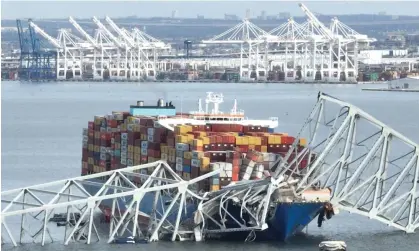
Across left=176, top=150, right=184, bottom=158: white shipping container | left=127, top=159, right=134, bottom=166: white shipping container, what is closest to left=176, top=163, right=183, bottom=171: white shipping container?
left=176, top=150, right=184, bottom=158: white shipping container

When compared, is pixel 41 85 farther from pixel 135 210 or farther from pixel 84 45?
Answer: pixel 135 210

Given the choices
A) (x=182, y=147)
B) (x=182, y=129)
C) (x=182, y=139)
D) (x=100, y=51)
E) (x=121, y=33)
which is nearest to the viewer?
(x=182, y=147)

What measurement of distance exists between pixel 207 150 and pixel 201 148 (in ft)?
0.50

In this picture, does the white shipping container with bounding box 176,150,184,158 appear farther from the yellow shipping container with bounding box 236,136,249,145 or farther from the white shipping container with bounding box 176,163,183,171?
the yellow shipping container with bounding box 236,136,249,145

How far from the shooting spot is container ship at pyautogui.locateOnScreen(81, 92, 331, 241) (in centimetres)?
2978

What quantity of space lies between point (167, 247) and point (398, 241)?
471cm

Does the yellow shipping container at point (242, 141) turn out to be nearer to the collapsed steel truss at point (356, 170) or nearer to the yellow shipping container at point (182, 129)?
the collapsed steel truss at point (356, 170)

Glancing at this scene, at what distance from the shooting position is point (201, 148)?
31484mm

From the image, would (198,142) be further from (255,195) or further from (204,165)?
(255,195)

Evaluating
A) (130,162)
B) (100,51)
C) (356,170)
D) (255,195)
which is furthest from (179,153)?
(100,51)

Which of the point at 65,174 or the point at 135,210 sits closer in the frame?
the point at 135,210

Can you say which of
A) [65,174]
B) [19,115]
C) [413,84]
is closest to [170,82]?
[413,84]

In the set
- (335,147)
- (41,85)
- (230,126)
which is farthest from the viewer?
(41,85)

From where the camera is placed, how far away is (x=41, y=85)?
525 feet
